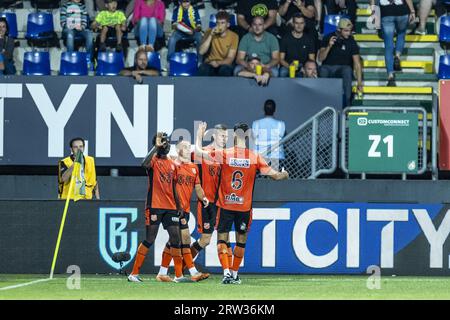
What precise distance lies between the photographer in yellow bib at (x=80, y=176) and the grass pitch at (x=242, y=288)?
4.28ft

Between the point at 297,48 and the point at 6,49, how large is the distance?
4.64 metres

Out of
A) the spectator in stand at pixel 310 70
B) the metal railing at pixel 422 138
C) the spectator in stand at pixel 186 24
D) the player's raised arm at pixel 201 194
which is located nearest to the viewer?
the player's raised arm at pixel 201 194

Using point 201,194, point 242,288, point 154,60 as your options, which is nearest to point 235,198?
point 201,194

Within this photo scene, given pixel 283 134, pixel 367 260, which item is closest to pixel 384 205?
pixel 367 260

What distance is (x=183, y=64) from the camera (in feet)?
66.7

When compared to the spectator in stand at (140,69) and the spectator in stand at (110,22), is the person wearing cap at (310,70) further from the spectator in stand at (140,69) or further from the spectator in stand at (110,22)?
the spectator in stand at (110,22)

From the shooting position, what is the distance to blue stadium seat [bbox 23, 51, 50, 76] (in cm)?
2047

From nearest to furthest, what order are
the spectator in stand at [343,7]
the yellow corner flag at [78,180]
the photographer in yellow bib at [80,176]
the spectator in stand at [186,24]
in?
the yellow corner flag at [78,180] < the photographer in yellow bib at [80,176] < the spectator in stand at [186,24] < the spectator in stand at [343,7]

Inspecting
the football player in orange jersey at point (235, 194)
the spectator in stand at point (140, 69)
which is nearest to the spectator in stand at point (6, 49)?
the spectator in stand at point (140, 69)

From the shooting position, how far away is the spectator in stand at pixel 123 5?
21297 millimetres

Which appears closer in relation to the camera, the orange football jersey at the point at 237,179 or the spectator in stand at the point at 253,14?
Answer: the orange football jersey at the point at 237,179

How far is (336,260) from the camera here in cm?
1797

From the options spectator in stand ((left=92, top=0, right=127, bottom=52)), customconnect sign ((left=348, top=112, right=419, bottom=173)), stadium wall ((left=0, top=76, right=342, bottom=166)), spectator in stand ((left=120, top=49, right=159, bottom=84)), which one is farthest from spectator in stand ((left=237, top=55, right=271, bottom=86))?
spectator in stand ((left=92, top=0, right=127, bottom=52))

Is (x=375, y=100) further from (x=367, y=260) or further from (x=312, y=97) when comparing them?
(x=367, y=260)
